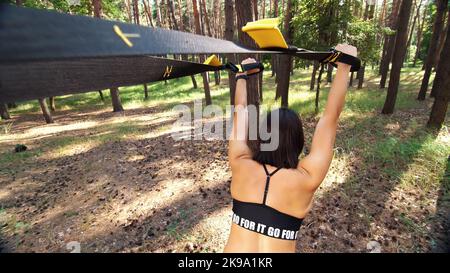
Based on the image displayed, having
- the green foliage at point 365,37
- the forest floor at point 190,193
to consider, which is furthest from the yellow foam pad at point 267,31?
the green foliage at point 365,37

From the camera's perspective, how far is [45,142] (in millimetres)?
11398

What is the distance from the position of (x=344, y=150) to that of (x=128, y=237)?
6453 mm

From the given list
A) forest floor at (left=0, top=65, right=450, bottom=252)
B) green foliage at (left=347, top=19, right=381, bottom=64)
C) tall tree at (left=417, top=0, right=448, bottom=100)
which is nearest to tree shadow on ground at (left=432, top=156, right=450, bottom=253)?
forest floor at (left=0, top=65, right=450, bottom=252)

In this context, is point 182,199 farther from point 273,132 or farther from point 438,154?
point 438,154

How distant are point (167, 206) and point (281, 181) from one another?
4.65m

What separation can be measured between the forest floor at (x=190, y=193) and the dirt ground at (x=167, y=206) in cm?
2

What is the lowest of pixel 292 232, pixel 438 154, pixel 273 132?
pixel 438 154

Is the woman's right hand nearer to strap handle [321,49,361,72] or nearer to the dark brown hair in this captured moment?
strap handle [321,49,361,72]

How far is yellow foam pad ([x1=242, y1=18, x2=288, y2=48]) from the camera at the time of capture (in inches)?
65.5

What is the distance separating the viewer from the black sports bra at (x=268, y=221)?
1892 mm

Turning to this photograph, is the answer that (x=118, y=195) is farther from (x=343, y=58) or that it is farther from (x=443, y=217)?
(x=443, y=217)

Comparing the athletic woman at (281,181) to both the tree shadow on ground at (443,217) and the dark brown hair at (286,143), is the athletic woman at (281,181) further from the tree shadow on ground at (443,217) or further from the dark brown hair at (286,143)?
the tree shadow on ground at (443,217)

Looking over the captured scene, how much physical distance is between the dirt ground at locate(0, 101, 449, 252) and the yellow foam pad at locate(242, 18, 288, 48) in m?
4.04

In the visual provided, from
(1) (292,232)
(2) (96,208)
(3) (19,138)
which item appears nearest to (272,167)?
(1) (292,232)
